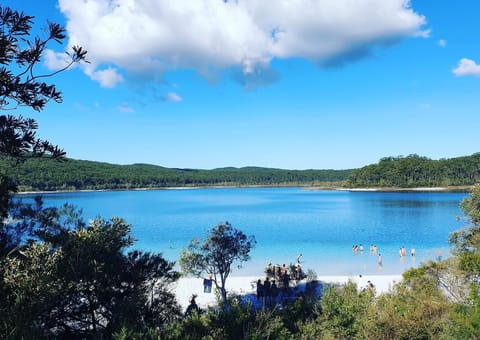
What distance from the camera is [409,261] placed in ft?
98.9

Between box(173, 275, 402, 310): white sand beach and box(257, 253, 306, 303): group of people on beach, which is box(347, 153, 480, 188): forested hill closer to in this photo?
box(173, 275, 402, 310): white sand beach

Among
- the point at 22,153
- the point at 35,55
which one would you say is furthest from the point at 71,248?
the point at 35,55

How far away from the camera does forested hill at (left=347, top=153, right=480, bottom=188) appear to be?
136250 millimetres

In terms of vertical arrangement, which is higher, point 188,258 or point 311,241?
point 188,258

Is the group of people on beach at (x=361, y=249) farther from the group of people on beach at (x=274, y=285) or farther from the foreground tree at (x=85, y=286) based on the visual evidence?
the foreground tree at (x=85, y=286)

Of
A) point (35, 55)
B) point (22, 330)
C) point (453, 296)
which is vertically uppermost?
point (35, 55)

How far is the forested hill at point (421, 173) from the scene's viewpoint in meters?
136

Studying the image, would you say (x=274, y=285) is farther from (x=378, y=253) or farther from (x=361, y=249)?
(x=378, y=253)

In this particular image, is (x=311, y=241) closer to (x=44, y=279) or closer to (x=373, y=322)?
(x=373, y=322)

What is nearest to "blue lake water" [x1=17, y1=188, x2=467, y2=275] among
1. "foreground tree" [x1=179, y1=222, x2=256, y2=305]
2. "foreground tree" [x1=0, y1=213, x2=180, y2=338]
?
"foreground tree" [x1=179, y1=222, x2=256, y2=305]

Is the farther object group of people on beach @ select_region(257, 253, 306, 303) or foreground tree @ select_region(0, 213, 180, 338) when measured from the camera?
group of people on beach @ select_region(257, 253, 306, 303)

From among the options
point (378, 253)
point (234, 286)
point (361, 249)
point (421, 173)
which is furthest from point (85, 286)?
point (421, 173)

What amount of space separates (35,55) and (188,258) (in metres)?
13.1

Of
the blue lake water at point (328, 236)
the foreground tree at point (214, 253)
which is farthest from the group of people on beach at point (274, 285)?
the blue lake water at point (328, 236)
